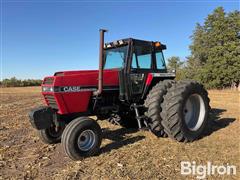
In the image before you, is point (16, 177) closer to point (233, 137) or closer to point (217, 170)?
point (217, 170)

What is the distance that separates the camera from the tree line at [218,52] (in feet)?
104

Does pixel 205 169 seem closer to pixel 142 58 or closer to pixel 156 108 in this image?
pixel 156 108

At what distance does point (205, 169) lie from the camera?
15.0ft

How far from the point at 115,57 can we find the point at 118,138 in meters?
2.03

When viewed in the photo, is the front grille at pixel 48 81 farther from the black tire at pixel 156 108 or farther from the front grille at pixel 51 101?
the black tire at pixel 156 108

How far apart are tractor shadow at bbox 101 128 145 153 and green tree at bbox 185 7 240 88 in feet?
88.9

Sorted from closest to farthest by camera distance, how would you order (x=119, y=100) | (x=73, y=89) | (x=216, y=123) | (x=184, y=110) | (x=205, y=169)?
(x=205, y=169) < (x=73, y=89) < (x=184, y=110) < (x=119, y=100) < (x=216, y=123)

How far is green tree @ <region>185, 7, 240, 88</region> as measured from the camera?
31.7 m

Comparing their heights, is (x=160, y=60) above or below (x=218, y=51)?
below

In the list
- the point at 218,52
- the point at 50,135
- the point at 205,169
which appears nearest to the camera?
the point at 205,169

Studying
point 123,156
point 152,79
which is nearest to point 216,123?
point 152,79

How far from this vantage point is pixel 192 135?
245 inches

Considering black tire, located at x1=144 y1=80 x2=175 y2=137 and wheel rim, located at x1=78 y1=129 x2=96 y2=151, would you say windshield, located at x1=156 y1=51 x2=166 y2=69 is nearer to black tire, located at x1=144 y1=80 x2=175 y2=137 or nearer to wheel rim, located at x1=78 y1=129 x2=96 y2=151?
black tire, located at x1=144 y1=80 x2=175 y2=137

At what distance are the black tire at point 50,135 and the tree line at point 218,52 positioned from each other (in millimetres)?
27257
